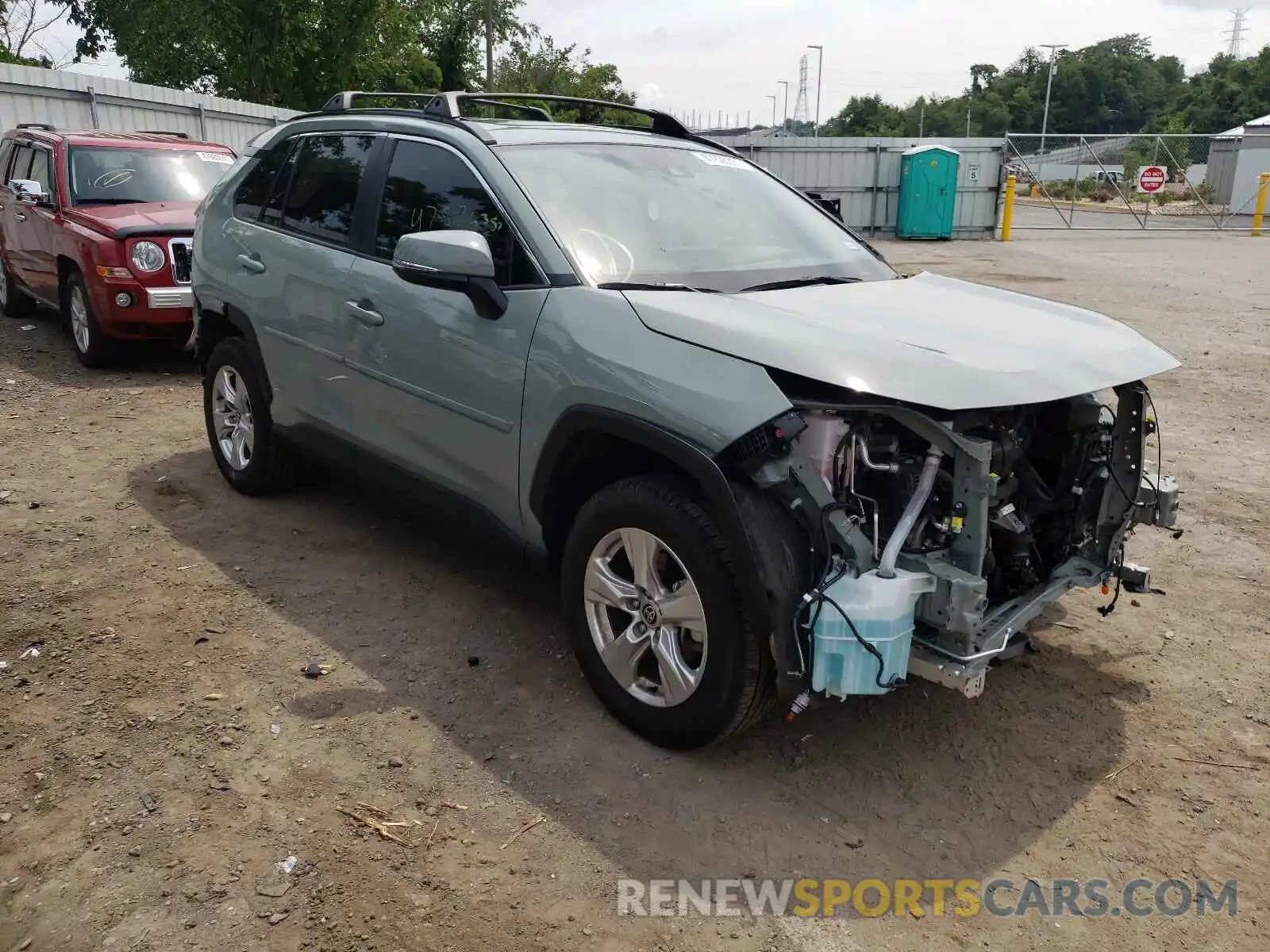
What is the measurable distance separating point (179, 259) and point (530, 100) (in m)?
4.52

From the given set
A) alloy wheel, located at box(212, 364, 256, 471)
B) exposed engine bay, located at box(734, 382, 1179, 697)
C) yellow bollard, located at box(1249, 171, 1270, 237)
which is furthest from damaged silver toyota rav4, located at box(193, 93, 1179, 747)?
yellow bollard, located at box(1249, 171, 1270, 237)

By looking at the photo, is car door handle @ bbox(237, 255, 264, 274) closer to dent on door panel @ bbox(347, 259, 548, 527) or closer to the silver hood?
dent on door panel @ bbox(347, 259, 548, 527)

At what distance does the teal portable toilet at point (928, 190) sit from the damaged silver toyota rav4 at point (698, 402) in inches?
749

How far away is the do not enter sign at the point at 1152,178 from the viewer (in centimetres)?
2623

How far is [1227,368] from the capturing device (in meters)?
8.93

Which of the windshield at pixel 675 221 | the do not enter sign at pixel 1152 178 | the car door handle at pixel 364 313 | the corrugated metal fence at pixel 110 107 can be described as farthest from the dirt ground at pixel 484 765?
the do not enter sign at pixel 1152 178

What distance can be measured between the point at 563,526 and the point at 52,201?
7508mm

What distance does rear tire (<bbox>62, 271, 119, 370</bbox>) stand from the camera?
8.44 meters

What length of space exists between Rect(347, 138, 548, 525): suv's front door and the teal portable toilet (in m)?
20.0

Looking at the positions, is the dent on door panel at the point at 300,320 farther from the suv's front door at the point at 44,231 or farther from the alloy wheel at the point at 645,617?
the suv's front door at the point at 44,231

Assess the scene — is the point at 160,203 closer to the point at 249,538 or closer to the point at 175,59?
the point at 249,538

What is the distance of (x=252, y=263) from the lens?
5020 millimetres

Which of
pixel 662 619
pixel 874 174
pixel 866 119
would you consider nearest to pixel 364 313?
pixel 662 619

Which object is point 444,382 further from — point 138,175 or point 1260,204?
point 1260,204
